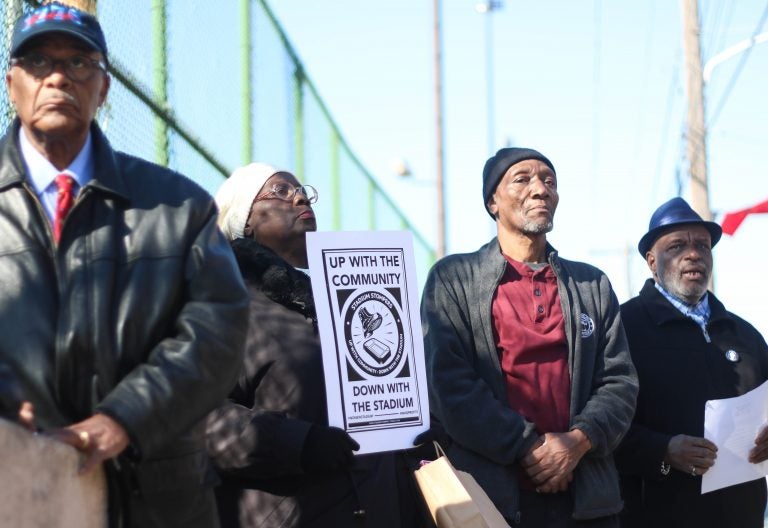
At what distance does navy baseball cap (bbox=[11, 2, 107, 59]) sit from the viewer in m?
2.87

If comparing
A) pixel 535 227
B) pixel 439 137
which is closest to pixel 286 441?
pixel 535 227

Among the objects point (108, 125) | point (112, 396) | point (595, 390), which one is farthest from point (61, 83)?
point (595, 390)

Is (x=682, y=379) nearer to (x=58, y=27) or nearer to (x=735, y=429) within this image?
(x=735, y=429)

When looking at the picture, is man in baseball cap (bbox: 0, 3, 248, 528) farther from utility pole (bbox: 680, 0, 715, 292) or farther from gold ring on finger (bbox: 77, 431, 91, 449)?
utility pole (bbox: 680, 0, 715, 292)

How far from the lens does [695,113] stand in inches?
526

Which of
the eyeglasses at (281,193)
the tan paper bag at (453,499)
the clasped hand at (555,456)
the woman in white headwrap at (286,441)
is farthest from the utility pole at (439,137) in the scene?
the tan paper bag at (453,499)

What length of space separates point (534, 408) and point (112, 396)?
2369 mm

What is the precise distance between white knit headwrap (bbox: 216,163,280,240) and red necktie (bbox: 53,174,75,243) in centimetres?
177

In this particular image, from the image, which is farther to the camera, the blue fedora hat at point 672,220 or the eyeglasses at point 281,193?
the blue fedora hat at point 672,220

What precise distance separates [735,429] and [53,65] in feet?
12.2

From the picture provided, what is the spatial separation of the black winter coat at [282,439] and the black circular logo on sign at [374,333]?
17 centimetres

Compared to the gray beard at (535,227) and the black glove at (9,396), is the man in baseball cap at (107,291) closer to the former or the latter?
the black glove at (9,396)

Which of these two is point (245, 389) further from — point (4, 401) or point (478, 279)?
point (4, 401)

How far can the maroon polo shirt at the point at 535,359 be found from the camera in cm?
469
